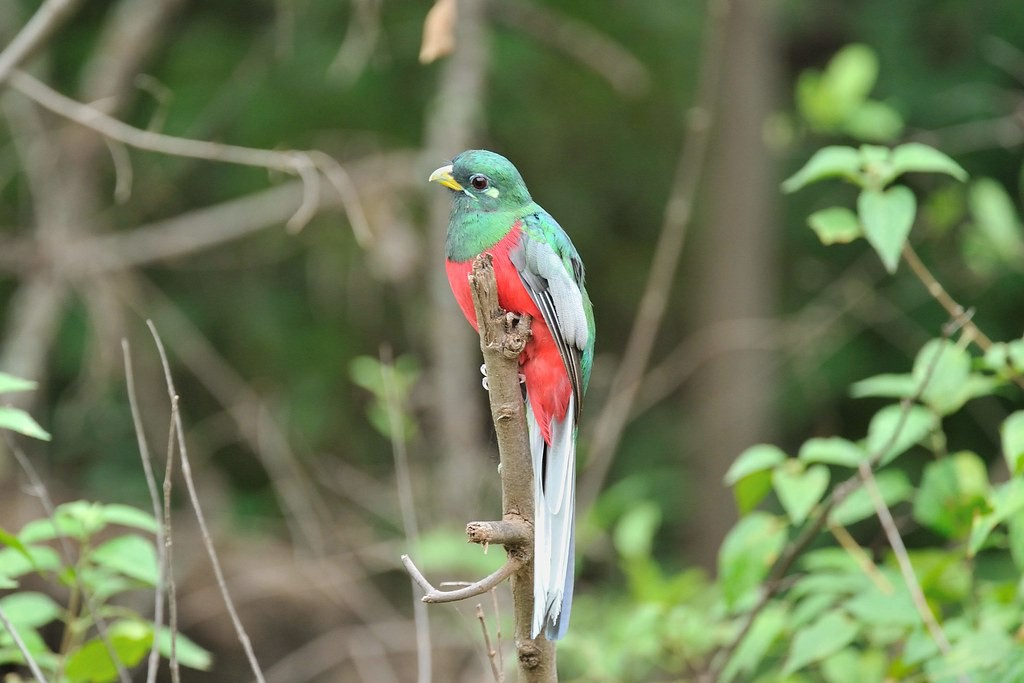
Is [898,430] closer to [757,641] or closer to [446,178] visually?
[757,641]

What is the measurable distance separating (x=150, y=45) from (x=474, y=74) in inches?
73.6

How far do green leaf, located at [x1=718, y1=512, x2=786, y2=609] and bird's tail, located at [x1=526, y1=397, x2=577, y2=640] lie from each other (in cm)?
47

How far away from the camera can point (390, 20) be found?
7.04 metres

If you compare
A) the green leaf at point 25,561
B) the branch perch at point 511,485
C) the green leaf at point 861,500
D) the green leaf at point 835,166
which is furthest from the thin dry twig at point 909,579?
the green leaf at point 25,561

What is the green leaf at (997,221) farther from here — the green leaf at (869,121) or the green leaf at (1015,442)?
the green leaf at (1015,442)

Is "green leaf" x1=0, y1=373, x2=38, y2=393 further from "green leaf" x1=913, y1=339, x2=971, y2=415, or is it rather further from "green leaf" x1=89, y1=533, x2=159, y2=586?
"green leaf" x1=913, y1=339, x2=971, y2=415

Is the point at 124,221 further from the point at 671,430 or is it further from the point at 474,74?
the point at 671,430

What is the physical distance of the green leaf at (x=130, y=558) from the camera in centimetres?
253

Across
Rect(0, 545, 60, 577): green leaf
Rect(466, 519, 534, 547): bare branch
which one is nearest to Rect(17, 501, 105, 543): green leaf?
Rect(0, 545, 60, 577): green leaf

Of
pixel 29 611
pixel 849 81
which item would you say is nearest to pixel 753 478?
pixel 29 611

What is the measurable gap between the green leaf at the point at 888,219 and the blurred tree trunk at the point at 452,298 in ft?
10.3

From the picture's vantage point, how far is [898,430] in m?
2.78

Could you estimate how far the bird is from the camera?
3.04m

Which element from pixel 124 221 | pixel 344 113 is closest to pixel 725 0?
pixel 344 113
